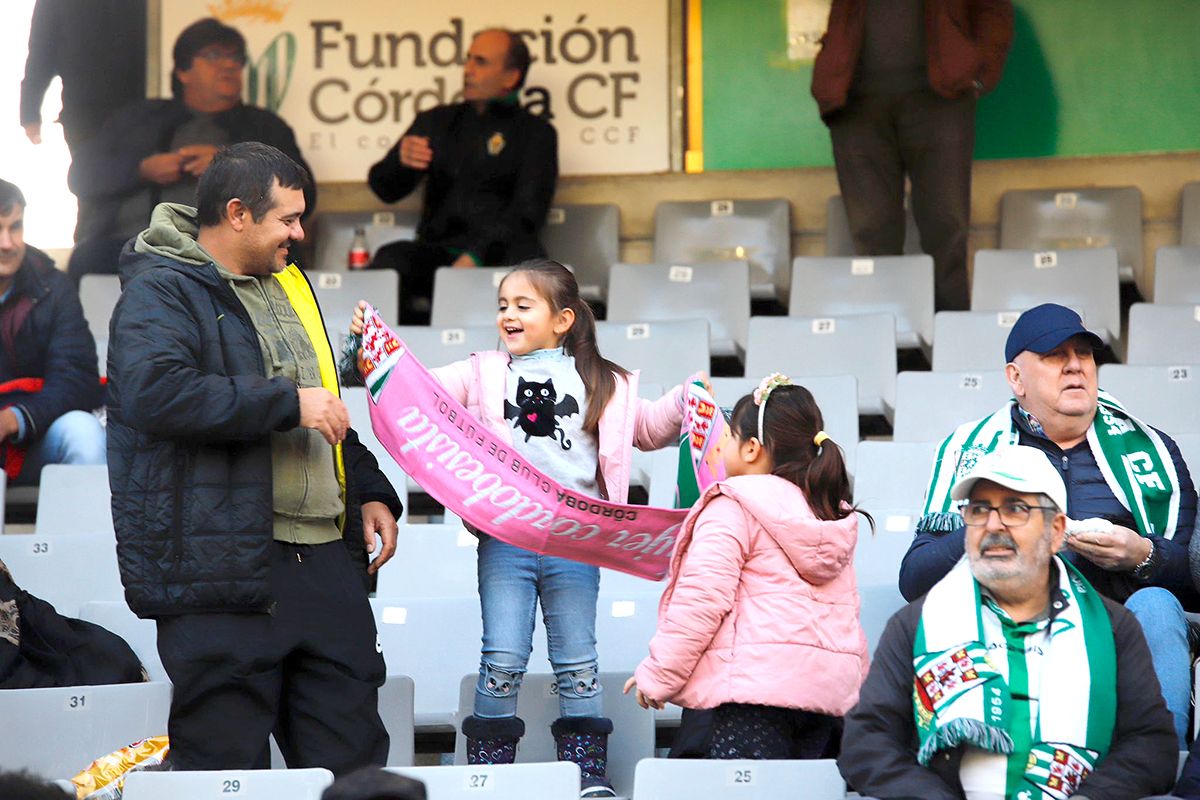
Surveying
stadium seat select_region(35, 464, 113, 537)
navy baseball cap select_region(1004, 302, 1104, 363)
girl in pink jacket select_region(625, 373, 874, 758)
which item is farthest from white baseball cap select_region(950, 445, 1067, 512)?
stadium seat select_region(35, 464, 113, 537)

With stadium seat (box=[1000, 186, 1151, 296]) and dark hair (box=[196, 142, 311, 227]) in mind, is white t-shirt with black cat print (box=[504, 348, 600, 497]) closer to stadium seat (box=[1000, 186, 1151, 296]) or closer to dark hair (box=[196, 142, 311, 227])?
dark hair (box=[196, 142, 311, 227])

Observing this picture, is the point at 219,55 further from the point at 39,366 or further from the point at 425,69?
the point at 39,366

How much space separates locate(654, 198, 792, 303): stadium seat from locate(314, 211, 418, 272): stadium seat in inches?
47.0

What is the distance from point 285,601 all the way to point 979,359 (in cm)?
350

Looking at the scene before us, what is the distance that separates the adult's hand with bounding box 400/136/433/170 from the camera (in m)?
7.37

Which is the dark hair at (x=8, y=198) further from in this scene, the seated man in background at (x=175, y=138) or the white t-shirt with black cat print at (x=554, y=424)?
the white t-shirt with black cat print at (x=554, y=424)

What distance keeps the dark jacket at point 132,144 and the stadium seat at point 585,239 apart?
110 centimetres

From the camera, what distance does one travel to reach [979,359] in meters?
6.15

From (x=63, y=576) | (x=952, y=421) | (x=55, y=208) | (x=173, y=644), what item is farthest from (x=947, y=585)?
(x=55, y=208)

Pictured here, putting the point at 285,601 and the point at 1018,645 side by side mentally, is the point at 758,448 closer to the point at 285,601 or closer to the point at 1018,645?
the point at 1018,645

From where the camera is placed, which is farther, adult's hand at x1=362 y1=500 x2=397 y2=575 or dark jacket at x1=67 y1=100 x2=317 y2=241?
dark jacket at x1=67 y1=100 x2=317 y2=241

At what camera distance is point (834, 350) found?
6062mm

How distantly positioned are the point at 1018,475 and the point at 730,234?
4.51m

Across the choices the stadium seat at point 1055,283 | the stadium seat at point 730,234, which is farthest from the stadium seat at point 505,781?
the stadium seat at point 730,234
